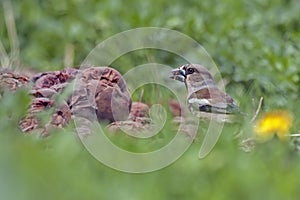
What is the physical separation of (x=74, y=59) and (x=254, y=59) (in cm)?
92

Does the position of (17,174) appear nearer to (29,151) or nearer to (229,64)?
(29,151)

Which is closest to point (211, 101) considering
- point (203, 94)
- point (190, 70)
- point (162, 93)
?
point (203, 94)

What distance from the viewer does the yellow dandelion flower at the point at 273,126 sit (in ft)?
9.21

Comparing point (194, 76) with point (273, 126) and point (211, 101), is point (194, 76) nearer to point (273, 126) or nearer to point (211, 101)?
point (211, 101)

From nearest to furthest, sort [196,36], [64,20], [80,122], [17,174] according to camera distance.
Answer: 1. [17,174]
2. [80,122]
3. [196,36]
4. [64,20]

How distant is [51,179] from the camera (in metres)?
1.73

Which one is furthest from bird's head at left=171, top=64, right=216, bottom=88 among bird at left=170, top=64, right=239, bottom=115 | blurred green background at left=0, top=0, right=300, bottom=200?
blurred green background at left=0, top=0, right=300, bottom=200

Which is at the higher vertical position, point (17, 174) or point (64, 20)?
point (64, 20)

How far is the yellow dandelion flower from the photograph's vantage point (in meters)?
2.81

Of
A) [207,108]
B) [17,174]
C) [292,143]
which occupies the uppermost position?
[207,108]

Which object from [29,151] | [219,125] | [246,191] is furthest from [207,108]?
[29,151]

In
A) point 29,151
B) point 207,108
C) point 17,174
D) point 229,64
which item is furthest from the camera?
point 229,64

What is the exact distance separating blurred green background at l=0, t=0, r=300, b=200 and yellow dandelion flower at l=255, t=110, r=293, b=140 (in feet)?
0.27

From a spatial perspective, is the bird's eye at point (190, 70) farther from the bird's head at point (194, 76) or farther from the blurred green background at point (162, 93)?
the blurred green background at point (162, 93)
